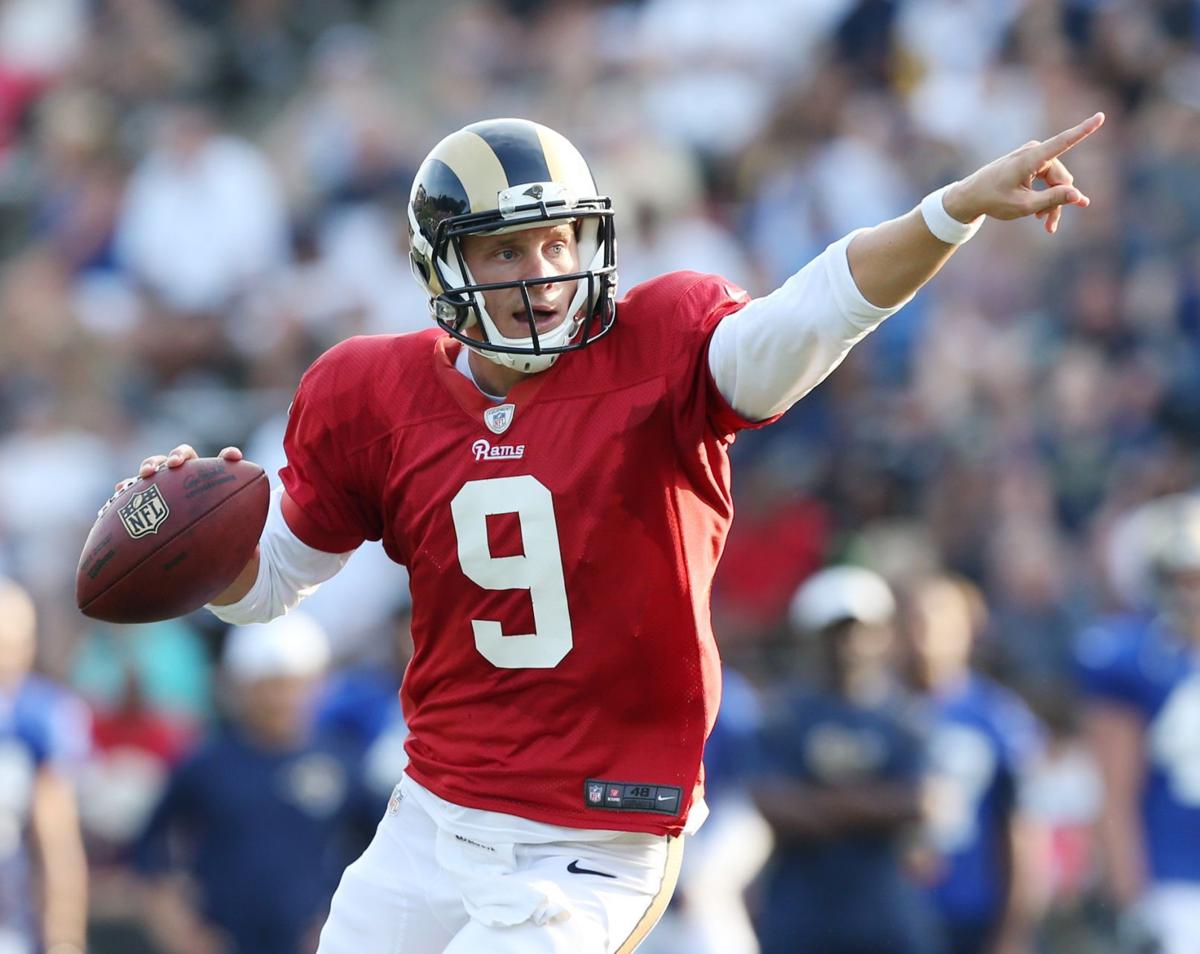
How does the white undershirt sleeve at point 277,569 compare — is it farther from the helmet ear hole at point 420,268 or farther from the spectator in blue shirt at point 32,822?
the spectator in blue shirt at point 32,822

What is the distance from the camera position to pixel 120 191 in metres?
10.4

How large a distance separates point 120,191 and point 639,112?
8.76 ft

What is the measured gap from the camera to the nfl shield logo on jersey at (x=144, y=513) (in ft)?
12.0

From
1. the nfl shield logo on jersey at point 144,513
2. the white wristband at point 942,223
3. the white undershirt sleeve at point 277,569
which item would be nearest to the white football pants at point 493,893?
the white undershirt sleeve at point 277,569

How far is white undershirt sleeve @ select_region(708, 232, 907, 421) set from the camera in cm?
327

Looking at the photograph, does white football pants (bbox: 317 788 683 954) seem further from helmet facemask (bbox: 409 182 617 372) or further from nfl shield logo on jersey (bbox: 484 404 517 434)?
helmet facemask (bbox: 409 182 617 372)

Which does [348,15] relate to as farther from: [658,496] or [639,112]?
[658,496]

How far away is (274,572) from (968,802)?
3329mm

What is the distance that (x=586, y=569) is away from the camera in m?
3.50

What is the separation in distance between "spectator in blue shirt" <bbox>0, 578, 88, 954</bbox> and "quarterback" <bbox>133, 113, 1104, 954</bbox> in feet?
10.7

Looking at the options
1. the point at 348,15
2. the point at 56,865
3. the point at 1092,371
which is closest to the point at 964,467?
the point at 1092,371

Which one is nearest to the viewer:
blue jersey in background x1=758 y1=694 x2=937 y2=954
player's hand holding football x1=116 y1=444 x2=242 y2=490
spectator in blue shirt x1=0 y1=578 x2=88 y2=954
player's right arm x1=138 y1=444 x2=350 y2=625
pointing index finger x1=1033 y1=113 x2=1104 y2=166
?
pointing index finger x1=1033 y1=113 x2=1104 y2=166

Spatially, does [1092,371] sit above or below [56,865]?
above

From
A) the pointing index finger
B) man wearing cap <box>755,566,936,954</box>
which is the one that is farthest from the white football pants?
man wearing cap <box>755,566,936,954</box>
